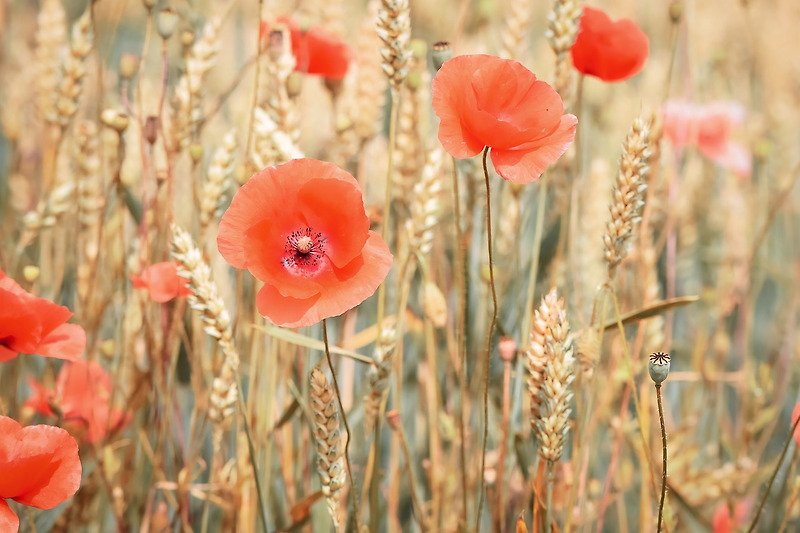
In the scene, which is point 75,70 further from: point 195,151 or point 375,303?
point 375,303

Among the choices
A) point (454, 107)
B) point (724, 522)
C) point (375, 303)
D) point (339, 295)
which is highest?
point (454, 107)

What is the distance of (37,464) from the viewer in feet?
1.38

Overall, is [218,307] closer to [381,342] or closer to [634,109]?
[381,342]

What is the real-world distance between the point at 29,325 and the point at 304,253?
17cm

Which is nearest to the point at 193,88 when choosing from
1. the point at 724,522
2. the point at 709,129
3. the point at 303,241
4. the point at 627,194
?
the point at 303,241

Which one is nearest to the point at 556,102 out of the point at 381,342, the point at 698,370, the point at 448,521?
the point at 381,342

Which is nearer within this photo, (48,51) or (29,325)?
(29,325)

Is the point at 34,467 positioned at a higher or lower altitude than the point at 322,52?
lower

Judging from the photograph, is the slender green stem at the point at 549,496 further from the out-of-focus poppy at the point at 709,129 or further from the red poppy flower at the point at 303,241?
the out-of-focus poppy at the point at 709,129

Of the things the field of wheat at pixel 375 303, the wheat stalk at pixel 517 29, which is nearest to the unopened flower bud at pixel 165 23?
the field of wheat at pixel 375 303

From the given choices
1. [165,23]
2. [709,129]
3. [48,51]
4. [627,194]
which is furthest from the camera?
[709,129]

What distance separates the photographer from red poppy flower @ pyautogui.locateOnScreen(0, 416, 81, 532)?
1.35 feet

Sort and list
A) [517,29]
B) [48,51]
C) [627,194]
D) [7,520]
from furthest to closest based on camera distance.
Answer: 1. [48,51]
2. [517,29]
3. [627,194]
4. [7,520]

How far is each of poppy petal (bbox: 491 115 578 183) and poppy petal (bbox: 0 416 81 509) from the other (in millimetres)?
291
